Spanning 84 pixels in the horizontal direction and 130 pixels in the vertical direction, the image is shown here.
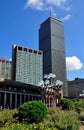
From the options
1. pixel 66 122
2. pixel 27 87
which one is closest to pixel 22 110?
pixel 66 122

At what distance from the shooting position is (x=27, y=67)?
16988cm

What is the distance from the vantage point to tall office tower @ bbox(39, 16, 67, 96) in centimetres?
17250

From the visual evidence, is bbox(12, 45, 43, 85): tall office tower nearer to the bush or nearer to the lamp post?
the lamp post

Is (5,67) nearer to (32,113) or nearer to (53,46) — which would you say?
(53,46)

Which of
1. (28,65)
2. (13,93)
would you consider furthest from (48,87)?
(28,65)

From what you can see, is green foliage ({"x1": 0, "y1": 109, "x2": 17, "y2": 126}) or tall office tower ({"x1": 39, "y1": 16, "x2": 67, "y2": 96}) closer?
green foliage ({"x1": 0, "y1": 109, "x2": 17, "y2": 126})

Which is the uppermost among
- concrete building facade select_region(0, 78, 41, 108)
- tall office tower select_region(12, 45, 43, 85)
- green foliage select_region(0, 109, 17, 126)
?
tall office tower select_region(12, 45, 43, 85)

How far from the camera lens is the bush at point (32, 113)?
17.9m

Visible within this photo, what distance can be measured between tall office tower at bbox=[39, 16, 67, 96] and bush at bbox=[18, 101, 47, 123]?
14824 centimetres

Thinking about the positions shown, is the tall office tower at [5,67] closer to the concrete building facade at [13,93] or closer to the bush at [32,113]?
the concrete building facade at [13,93]

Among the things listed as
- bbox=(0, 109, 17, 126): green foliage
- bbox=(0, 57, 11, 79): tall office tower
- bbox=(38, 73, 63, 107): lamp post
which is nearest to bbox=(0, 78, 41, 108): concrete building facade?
bbox=(38, 73, 63, 107): lamp post

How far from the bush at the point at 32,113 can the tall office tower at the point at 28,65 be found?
439ft

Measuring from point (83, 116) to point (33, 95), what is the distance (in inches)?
2483

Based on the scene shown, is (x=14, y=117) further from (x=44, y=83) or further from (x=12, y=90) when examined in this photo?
(x=12, y=90)
